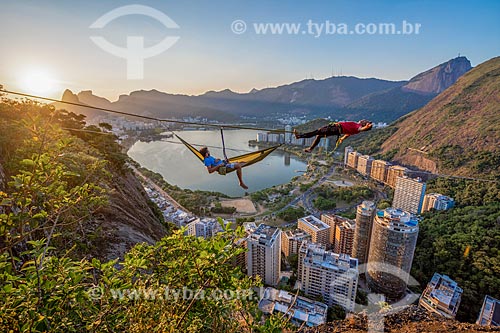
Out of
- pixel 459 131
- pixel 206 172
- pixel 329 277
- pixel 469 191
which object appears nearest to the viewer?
pixel 329 277

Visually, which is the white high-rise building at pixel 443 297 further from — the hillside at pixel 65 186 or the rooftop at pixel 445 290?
the hillside at pixel 65 186

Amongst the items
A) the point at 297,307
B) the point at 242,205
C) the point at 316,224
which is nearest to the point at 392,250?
the point at 316,224

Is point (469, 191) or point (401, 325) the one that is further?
point (469, 191)

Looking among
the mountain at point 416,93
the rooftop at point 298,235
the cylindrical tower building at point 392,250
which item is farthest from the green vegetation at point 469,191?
the mountain at point 416,93

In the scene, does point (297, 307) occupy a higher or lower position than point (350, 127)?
lower

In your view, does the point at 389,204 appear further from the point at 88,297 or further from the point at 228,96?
the point at 228,96

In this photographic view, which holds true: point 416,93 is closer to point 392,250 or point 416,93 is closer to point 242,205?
point 242,205

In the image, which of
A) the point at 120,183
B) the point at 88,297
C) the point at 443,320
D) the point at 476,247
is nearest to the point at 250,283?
the point at 88,297
